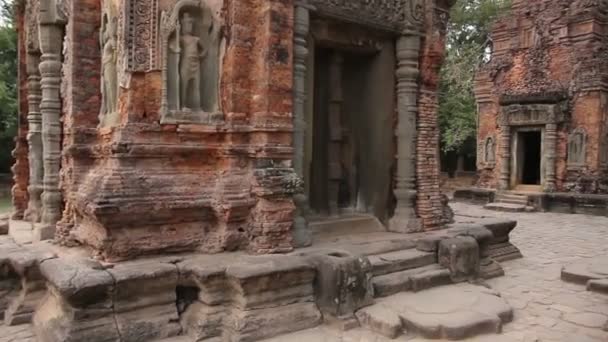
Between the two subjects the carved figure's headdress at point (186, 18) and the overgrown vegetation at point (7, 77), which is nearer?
the carved figure's headdress at point (186, 18)

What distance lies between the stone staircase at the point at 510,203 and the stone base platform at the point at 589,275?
851 centimetres

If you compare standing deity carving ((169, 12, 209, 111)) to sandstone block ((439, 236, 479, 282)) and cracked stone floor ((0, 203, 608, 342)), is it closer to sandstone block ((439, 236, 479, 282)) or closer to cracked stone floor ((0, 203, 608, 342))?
cracked stone floor ((0, 203, 608, 342))

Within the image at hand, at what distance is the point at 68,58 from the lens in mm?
5855

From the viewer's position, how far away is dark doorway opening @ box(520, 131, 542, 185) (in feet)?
59.4

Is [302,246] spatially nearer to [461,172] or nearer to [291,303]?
[291,303]

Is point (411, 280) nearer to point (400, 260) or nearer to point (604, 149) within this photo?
point (400, 260)


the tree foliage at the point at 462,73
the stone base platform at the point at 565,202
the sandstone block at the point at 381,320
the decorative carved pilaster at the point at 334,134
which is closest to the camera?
the sandstone block at the point at 381,320

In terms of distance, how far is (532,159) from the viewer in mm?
18844

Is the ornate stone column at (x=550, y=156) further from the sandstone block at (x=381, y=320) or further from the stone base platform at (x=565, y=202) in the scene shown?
the sandstone block at (x=381, y=320)

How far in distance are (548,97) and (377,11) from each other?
11423 mm

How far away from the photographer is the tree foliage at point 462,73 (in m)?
21.8

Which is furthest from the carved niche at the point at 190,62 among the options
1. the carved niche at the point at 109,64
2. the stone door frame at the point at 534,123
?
the stone door frame at the point at 534,123

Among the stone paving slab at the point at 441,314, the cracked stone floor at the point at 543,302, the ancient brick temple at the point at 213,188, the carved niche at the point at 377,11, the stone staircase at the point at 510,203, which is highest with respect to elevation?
the carved niche at the point at 377,11

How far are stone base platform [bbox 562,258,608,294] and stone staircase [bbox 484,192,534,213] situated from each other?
27.9 ft
